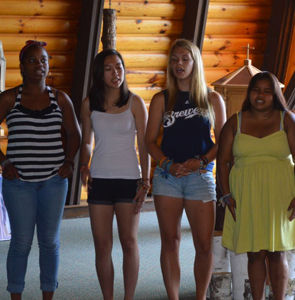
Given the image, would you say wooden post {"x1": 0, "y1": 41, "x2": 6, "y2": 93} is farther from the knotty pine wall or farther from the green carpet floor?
the green carpet floor

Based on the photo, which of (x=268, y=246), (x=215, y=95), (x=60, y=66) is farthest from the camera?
(x=60, y=66)

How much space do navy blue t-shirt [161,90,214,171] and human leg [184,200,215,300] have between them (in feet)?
0.66

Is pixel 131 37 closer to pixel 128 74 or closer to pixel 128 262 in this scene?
pixel 128 74

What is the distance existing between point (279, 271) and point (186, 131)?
→ 829 mm

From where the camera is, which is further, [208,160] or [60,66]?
[60,66]

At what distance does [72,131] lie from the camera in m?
3.31

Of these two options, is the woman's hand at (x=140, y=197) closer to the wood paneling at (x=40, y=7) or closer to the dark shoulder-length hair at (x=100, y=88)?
the dark shoulder-length hair at (x=100, y=88)

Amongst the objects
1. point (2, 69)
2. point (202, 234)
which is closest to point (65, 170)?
point (202, 234)

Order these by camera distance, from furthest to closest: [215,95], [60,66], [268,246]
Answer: [60,66] → [215,95] → [268,246]

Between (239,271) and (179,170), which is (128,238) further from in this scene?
(239,271)

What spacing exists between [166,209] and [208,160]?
326 millimetres

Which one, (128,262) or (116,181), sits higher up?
(116,181)

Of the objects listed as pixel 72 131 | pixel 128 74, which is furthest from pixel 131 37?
pixel 72 131

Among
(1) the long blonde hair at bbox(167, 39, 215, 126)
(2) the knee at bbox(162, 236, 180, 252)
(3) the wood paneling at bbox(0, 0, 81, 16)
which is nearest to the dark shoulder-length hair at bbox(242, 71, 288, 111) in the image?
(1) the long blonde hair at bbox(167, 39, 215, 126)
